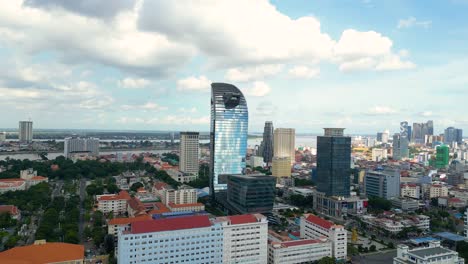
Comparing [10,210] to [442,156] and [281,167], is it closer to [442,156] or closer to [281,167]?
[281,167]

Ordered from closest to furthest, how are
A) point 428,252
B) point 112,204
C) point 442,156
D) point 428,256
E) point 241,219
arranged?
point 428,256 < point 428,252 < point 241,219 < point 112,204 < point 442,156

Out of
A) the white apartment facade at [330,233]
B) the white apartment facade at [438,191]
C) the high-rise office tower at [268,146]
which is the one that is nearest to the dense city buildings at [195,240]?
the white apartment facade at [330,233]

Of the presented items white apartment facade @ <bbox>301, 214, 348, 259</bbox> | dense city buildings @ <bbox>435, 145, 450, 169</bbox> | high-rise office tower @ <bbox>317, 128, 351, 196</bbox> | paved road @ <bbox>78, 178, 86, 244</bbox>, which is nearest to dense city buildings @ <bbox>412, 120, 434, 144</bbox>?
dense city buildings @ <bbox>435, 145, 450, 169</bbox>

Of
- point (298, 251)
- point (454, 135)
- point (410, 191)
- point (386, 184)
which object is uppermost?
point (454, 135)

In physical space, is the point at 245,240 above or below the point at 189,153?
below

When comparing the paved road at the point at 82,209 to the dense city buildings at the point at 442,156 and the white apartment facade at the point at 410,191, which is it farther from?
the dense city buildings at the point at 442,156

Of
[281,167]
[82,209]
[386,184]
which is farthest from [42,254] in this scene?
[281,167]

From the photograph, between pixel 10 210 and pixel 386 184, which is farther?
pixel 386 184
